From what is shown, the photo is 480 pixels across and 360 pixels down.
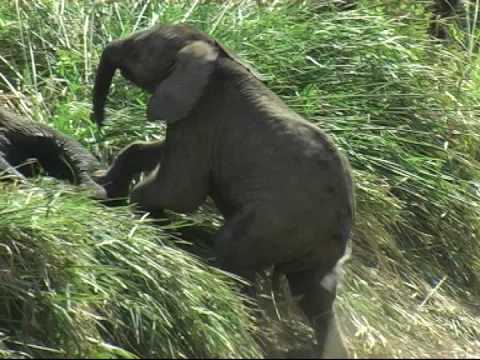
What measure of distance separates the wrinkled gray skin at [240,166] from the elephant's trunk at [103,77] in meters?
0.01

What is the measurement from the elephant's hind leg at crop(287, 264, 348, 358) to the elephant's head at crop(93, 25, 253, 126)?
2.44 ft

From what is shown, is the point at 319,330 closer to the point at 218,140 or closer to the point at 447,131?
the point at 218,140

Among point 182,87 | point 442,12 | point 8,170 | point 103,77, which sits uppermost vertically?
point 182,87

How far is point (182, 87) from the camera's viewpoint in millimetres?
5375

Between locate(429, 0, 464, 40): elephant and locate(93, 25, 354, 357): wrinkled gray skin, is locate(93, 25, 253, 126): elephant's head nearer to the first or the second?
locate(93, 25, 354, 357): wrinkled gray skin

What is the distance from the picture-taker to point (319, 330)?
503 centimetres

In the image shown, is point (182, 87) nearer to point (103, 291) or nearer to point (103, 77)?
point (103, 77)

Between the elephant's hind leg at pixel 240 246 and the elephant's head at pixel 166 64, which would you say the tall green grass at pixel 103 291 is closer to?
the elephant's hind leg at pixel 240 246

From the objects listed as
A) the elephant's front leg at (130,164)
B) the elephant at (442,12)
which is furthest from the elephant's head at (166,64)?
the elephant at (442,12)

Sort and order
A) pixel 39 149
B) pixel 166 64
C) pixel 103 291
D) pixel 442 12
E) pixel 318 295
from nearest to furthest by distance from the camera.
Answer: pixel 103 291, pixel 318 295, pixel 166 64, pixel 39 149, pixel 442 12

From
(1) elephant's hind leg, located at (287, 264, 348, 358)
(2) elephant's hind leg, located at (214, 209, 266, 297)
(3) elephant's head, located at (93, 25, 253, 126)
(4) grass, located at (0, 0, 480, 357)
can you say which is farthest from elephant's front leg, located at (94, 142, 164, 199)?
(1) elephant's hind leg, located at (287, 264, 348, 358)

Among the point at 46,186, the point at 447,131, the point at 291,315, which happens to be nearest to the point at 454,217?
the point at 447,131

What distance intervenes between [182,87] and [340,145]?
1240 mm

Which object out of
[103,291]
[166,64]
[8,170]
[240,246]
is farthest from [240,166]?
[8,170]
